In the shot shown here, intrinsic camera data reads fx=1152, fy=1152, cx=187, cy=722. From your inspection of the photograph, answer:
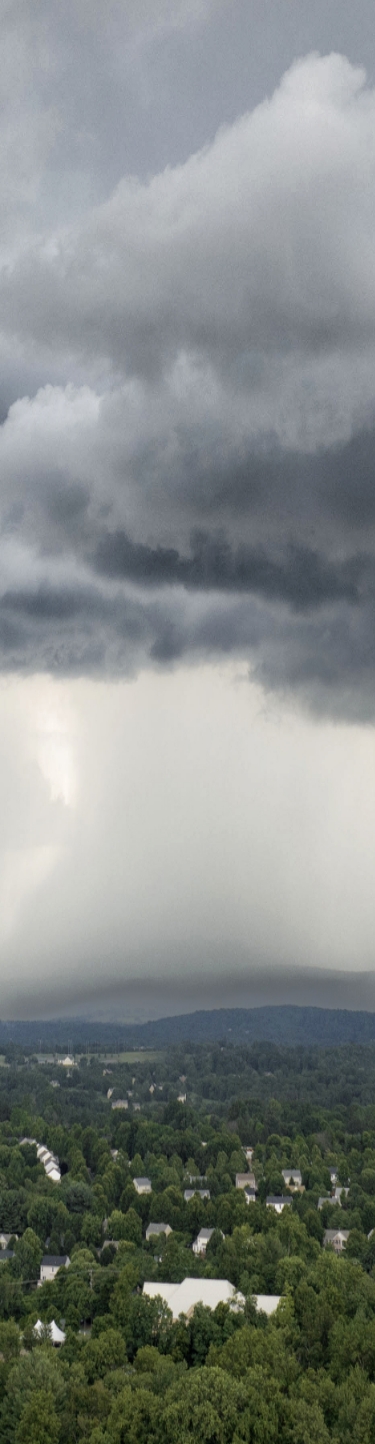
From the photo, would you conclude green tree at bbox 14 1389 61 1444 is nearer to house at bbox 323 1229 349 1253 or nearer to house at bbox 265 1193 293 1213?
house at bbox 323 1229 349 1253

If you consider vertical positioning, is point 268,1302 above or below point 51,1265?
above

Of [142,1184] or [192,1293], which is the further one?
[142,1184]

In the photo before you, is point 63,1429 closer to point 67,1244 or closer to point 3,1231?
point 67,1244

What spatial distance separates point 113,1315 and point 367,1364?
12331mm

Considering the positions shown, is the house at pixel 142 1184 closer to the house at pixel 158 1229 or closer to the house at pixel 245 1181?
the house at pixel 245 1181

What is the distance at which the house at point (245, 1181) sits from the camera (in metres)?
86.4

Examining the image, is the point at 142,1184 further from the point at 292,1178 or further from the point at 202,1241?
the point at 202,1241

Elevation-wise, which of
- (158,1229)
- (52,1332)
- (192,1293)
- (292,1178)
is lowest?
(52,1332)

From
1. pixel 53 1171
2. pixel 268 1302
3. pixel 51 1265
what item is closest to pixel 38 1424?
pixel 268 1302

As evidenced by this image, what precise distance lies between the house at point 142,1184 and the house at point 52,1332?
29548mm

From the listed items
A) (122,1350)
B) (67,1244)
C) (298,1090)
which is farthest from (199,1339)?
(298,1090)

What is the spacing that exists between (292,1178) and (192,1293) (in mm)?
33854

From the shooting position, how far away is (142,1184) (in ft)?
269

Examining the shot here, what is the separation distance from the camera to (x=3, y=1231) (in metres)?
71.3
